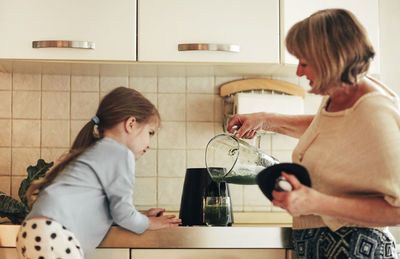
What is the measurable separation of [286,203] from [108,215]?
2.02ft

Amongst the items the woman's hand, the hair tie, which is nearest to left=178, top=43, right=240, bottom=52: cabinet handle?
the woman's hand

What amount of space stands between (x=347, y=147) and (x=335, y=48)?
0.22m

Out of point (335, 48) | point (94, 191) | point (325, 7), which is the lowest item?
point (94, 191)

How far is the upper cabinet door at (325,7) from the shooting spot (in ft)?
6.00

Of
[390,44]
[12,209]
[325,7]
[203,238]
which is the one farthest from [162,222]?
[390,44]

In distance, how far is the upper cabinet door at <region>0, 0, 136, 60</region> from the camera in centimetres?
177

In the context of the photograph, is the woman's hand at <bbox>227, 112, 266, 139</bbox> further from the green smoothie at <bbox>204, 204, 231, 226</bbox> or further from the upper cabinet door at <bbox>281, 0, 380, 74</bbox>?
the upper cabinet door at <bbox>281, 0, 380, 74</bbox>

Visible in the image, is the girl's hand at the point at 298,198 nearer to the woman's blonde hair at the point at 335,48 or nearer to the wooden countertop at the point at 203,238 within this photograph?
the woman's blonde hair at the point at 335,48

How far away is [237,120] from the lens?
1609 mm

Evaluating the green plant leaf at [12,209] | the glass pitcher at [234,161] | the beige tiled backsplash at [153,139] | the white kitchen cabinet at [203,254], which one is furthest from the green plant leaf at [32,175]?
the glass pitcher at [234,161]

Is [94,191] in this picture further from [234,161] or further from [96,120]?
[234,161]

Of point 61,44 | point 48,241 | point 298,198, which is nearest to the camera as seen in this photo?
point 298,198

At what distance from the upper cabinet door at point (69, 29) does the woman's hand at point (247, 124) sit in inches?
19.0

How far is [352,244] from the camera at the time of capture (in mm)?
1149
